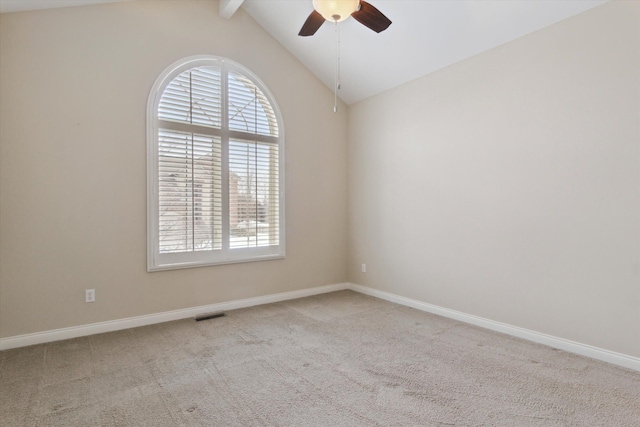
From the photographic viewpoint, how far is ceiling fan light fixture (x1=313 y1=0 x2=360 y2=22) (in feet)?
7.32

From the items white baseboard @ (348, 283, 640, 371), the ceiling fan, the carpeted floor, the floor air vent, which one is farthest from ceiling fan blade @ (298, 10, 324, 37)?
white baseboard @ (348, 283, 640, 371)

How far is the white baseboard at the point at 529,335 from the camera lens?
2.56 m

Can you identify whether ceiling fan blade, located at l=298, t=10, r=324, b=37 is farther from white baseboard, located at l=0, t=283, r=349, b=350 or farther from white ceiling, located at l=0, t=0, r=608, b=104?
white baseboard, located at l=0, t=283, r=349, b=350

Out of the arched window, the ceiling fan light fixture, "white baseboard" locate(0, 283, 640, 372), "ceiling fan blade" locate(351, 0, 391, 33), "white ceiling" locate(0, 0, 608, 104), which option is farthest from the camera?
the arched window

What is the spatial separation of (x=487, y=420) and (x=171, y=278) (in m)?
3.13

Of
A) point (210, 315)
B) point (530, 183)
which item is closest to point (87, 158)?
point (210, 315)

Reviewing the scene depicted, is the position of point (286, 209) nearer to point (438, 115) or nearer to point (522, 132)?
point (438, 115)

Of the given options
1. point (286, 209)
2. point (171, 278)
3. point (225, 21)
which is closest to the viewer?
point (171, 278)

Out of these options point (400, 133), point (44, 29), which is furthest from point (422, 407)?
point (44, 29)

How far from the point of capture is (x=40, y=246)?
118 inches

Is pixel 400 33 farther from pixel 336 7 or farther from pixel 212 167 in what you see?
pixel 212 167

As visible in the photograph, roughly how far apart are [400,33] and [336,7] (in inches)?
58.6

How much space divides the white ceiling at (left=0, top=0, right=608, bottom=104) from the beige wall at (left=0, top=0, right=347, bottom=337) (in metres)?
0.33

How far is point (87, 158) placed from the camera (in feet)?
10.4
